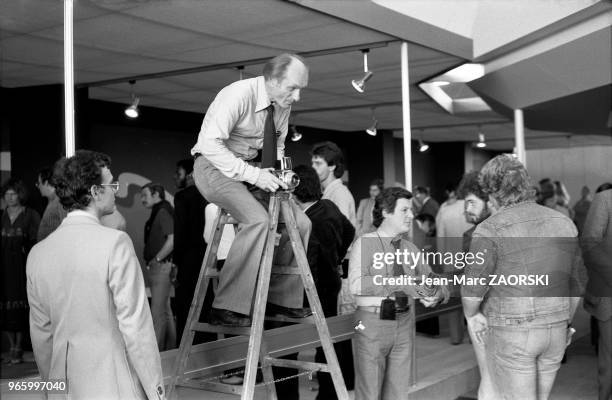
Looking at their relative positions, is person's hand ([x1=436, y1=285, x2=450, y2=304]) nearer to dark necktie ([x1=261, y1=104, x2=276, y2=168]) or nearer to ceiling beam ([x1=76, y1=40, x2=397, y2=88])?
dark necktie ([x1=261, y1=104, x2=276, y2=168])

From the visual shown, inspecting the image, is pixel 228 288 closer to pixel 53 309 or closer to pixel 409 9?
pixel 53 309

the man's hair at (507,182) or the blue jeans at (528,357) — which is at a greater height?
the man's hair at (507,182)

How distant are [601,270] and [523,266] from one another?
1773 mm

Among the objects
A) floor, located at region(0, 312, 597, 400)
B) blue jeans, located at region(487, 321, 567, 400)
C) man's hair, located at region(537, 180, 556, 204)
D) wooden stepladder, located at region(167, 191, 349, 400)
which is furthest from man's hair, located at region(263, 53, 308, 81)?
man's hair, located at region(537, 180, 556, 204)

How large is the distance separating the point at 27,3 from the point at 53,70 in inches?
91.3

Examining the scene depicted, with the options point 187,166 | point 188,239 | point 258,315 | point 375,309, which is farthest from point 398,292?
point 187,166

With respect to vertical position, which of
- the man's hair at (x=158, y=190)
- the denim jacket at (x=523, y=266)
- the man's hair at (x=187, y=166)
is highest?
the man's hair at (x=187, y=166)

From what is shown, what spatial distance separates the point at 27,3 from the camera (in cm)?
449

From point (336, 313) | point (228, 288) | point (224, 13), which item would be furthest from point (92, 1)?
point (336, 313)

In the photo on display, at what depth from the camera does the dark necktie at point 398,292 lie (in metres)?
3.92

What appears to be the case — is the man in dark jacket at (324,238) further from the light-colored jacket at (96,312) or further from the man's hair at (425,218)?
the man's hair at (425,218)

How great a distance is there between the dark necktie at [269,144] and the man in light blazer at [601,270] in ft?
7.61

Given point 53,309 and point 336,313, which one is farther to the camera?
point 336,313

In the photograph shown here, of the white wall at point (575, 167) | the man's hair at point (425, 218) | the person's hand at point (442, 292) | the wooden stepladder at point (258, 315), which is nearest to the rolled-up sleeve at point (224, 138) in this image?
the wooden stepladder at point (258, 315)
